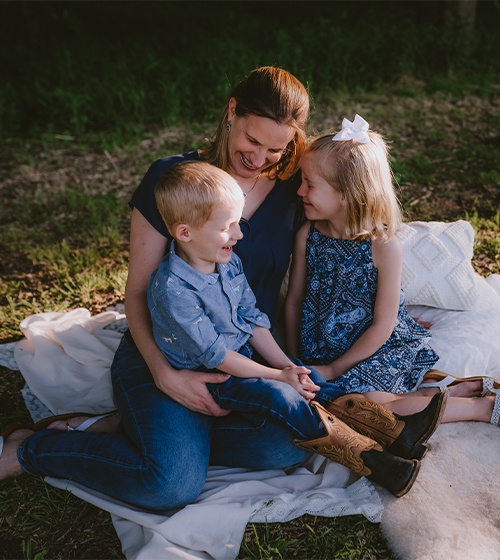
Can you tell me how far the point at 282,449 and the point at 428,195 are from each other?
2.82m

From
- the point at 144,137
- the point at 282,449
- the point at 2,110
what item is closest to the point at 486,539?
the point at 282,449

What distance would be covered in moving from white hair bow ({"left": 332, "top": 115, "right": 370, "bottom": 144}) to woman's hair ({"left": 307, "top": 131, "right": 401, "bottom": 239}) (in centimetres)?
2

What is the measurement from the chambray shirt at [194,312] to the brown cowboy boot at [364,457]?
1.41ft

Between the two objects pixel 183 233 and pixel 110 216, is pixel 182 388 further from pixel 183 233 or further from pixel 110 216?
pixel 110 216

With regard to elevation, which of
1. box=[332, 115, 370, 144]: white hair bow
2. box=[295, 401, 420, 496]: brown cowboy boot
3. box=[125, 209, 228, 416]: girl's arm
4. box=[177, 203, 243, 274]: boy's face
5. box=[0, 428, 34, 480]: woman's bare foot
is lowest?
box=[0, 428, 34, 480]: woman's bare foot

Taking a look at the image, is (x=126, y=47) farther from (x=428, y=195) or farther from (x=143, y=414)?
(x=143, y=414)

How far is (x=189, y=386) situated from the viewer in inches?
92.0

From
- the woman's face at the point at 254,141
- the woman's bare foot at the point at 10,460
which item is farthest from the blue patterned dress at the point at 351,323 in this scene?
the woman's bare foot at the point at 10,460

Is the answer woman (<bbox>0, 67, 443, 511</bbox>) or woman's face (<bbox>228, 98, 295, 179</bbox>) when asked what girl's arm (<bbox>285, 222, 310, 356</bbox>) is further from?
woman's face (<bbox>228, 98, 295, 179</bbox>)

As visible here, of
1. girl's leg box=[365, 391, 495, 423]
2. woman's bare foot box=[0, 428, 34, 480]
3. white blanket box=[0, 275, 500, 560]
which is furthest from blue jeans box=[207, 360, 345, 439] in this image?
woman's bare foot box=[0, 428, 34, 480]

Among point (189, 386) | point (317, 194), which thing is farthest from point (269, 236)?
point (189, 386)

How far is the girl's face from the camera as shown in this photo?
255cm

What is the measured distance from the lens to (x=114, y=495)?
2.30 meters

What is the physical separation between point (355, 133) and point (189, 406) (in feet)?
4.01
